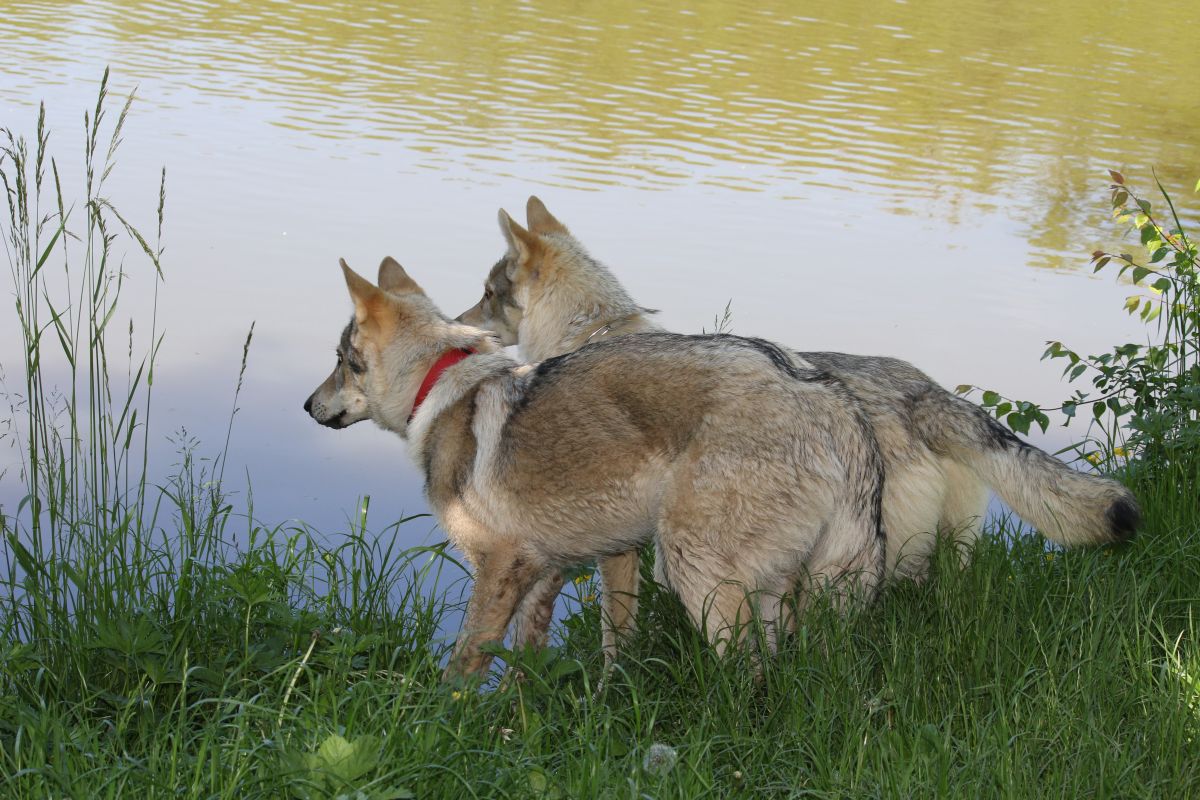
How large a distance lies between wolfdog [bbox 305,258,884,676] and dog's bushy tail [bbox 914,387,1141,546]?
439 millimetres

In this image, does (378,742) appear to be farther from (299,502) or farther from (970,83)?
(970,83)

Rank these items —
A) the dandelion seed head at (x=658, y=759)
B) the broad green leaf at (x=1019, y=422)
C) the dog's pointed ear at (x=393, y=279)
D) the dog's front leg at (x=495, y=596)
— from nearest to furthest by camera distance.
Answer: the dandelion seed head at (x=658, y=759)
the dog's front leg at (x=495, y=596)
the dog's pointed ear at (x=393, y=279)
the broad green leaf at (x=1019, y=422)

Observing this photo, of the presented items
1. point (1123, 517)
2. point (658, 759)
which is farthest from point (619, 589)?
point (1123, 517)

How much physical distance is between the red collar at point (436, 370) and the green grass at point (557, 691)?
0.61 meters

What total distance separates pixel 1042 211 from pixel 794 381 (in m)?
8.39

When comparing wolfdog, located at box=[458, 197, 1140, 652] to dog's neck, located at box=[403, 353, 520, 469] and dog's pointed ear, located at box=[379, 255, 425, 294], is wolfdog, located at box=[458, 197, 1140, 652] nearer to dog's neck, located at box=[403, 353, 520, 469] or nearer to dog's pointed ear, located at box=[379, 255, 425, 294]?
dog's neck, located at box=[403, 353, 520, 469]

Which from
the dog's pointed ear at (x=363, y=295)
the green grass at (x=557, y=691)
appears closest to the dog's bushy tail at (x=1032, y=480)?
the green grass at (x=557, y=691)

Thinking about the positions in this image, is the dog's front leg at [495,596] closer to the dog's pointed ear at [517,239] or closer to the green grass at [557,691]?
the green grass at [557,691]

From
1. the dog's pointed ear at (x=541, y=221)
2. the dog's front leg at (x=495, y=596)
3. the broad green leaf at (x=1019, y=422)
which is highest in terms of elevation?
the dog's pointed ear at (x=541, y=221)

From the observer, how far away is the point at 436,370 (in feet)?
15.6

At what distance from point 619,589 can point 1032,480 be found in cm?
150

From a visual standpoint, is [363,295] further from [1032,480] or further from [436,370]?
[1032,480]

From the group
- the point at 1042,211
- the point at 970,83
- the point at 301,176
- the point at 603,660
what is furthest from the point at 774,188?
the point at 603,660

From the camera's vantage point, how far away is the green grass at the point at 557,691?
3184mm
